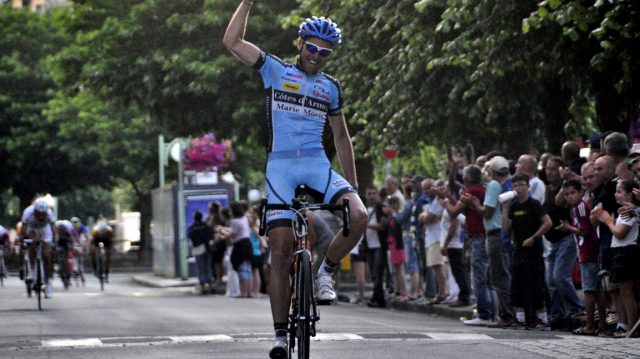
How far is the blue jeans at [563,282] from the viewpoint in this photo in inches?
629

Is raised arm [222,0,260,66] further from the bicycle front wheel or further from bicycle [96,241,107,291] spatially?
bicycle [96,241,107,291]

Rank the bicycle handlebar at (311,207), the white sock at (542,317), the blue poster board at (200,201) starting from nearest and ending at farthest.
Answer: the bicycle handlebar at (311,207) → the white sock at (542,317) → the blue poster board at (200,201)

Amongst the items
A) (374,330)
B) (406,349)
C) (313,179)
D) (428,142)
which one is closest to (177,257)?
(428,142)

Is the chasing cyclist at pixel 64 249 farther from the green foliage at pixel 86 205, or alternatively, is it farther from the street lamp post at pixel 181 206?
the green foliage at pixel 86 205

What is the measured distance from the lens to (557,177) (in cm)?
1658

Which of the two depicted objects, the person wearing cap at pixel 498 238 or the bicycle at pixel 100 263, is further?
the bicycle at pixel 100 263

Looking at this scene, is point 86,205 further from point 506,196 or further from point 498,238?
point 506,196

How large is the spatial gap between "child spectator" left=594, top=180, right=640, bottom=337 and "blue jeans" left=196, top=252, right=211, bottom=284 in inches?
639

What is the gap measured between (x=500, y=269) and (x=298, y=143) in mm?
7937

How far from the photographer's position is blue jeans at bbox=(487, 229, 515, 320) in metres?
17.1

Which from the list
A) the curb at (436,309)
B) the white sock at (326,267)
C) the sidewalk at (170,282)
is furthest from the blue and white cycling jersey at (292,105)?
the sidewalk at (170,282)

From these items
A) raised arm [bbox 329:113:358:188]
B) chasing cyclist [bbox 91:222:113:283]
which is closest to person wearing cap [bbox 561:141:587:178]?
raised arm [bbox 329:113:358:188]

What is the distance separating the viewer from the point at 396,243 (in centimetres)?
2336

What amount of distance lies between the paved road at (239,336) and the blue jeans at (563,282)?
0.62m
